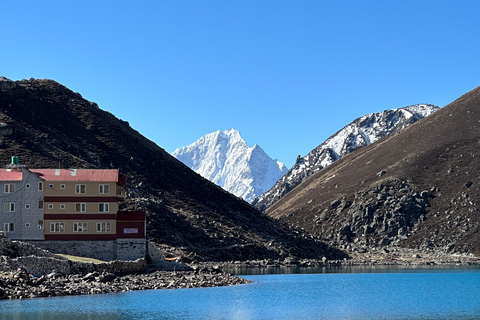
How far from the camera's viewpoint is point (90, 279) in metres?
77.4

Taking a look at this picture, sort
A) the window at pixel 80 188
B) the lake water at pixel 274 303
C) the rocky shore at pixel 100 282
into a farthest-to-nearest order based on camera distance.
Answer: the window at pixel 80 188 → the rocky shore at pixel 100 282 → the lake water at pixel 274 303

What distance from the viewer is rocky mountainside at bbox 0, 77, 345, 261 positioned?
13675 centimetres

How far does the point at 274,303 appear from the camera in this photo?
68.4m

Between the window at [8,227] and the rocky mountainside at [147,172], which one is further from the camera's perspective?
the rocky mountainside at [147,172]

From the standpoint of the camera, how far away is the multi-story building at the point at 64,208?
9612 centimetres

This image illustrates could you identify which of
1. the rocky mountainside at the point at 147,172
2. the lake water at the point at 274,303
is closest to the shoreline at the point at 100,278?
the lake water at the point at 274,303

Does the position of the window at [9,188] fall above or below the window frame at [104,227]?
above

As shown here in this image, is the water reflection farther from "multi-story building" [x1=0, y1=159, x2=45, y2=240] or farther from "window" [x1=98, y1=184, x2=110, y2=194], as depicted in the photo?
"multi-story building" [x1=0, y1=159, x2=45, y2=240]

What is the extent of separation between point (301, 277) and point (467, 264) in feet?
224

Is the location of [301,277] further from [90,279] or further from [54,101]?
[54,101]

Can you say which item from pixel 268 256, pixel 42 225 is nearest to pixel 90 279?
pixel 42 225

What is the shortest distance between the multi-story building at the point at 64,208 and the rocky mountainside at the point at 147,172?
26.5m

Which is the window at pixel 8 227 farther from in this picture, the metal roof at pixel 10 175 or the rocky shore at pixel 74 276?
the rocky shore at pixel 74 276

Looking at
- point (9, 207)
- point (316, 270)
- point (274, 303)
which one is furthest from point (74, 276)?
point (316, 270)
